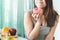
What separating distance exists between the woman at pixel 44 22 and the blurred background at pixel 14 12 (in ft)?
0.33

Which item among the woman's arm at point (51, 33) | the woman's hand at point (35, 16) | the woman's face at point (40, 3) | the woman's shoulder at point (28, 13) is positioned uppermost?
the woman's face at point (40, 3)

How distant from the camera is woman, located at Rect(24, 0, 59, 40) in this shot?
1075 millimetres

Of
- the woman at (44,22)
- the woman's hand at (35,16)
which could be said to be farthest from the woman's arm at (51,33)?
the woman's hand at (35,16)

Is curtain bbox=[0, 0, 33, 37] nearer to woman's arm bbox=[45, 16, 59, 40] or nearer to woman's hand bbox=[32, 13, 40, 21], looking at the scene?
woman's hand bbox=[32, 13, 40, 21]

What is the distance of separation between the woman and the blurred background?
0.33ft

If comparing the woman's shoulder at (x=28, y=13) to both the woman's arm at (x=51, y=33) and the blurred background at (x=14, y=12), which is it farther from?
the woman's arm at (x=51, y=33)

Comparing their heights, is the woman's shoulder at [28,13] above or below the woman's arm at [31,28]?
above

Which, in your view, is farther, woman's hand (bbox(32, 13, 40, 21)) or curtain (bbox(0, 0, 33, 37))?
curtain (bbox(0, 0, 33, 37))

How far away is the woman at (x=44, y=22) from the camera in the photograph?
1.08m

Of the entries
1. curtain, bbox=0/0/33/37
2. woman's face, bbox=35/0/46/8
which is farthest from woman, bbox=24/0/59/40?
curtain, bbox=0/0/33/37

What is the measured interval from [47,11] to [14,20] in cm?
35

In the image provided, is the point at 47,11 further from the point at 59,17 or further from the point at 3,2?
the point at 3,2

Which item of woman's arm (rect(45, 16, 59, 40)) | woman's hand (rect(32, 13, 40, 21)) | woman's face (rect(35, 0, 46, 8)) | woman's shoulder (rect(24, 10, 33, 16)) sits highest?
woman's face (rect(35, 0, 46, 8))

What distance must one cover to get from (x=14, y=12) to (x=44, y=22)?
0.33 metres
